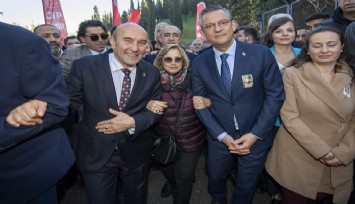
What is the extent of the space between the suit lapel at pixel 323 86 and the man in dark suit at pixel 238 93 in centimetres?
28

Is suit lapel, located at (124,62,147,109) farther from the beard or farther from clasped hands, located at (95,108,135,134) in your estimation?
the beard

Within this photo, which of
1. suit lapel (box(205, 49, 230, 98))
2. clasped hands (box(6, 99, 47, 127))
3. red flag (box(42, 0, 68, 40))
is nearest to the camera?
clasped hands (box(6, 99, 47, 127))

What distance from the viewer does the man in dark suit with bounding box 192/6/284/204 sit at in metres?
2.70

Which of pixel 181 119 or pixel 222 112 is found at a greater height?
pixel 222 112

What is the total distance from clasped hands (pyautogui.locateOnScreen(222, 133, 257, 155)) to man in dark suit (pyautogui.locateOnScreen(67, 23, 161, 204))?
0.83 meters

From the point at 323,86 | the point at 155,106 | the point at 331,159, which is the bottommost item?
the point at 331,159

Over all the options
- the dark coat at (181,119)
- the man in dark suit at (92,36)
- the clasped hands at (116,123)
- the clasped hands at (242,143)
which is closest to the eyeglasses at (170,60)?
the dark coat at (181,119)

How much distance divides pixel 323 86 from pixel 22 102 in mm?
2460

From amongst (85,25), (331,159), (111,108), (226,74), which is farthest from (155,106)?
(85,25)

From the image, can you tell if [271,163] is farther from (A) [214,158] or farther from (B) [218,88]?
(B) [218,88]

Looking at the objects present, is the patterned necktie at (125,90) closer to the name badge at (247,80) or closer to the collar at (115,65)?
the collar at (115,65)

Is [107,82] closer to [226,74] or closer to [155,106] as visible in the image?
[155,106]

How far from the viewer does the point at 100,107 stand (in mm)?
2473

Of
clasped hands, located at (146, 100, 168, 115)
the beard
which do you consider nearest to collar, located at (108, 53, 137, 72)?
clasped hands, located at (146, 100, 168, 115)
